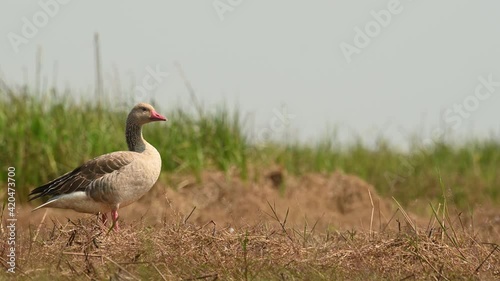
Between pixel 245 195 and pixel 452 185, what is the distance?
5.36m

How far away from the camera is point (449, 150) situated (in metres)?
19.2

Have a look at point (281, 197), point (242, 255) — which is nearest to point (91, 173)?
point (242, 255)

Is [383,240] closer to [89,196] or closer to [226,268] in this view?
[226,268]

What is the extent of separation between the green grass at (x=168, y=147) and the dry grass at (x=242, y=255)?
19.4 feet

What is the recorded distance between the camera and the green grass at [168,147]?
1421 cm

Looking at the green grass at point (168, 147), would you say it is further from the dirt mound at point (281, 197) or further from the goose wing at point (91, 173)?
the goose wing at point (91, 173)

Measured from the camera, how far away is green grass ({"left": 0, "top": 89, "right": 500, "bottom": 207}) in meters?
14.2

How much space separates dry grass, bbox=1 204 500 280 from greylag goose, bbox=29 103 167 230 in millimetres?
1312

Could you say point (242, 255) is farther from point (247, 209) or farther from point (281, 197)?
point (281, 197)

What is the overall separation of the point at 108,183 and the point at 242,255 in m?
2.50

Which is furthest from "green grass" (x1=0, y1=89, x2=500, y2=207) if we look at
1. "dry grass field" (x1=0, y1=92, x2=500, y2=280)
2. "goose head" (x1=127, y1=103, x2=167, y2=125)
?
"goose head" (x1=127, y1=103, x2=167, y2=125)

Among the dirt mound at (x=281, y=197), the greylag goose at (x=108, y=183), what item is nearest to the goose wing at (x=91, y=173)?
the greylag goose at (x=108, y=183)

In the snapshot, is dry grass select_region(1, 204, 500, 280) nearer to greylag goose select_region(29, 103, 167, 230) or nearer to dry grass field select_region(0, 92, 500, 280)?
dry grass field select_region(0, 92, 500, 280)

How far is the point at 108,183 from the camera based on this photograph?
29.1 ft
